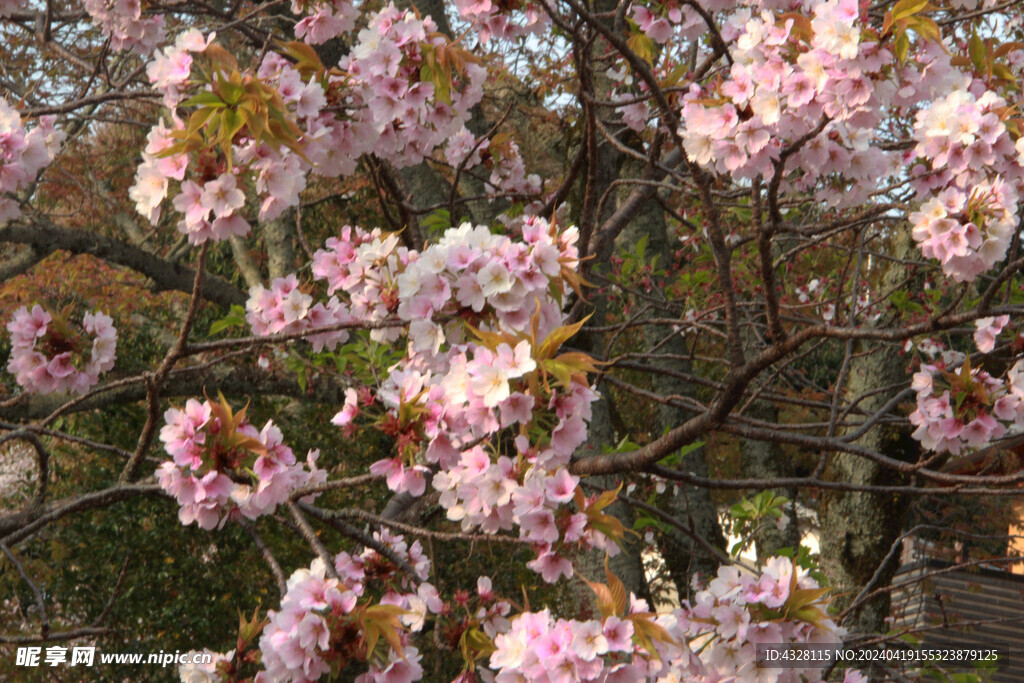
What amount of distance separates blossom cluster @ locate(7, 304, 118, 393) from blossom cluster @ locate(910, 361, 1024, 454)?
2143mm

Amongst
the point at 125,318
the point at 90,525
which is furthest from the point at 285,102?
the point at 125,318

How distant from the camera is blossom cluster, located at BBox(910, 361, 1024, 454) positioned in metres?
2.13

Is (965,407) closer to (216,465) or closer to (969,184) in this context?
(969,184)

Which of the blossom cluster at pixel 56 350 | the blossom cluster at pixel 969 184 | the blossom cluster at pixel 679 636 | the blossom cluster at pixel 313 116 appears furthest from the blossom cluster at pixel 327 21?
the blossom cluster at pixel 679 636

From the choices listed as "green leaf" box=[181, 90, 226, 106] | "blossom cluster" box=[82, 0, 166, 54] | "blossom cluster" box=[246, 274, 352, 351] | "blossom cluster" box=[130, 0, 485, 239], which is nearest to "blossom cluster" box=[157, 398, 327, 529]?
"blossom cluster" box=[130, 0, 485, 239]

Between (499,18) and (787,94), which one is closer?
(787,94)

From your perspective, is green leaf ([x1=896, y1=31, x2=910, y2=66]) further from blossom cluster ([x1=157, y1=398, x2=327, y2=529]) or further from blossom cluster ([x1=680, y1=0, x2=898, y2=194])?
blossom cluster ([x1=157, y1=398, x2=327, y2=529])

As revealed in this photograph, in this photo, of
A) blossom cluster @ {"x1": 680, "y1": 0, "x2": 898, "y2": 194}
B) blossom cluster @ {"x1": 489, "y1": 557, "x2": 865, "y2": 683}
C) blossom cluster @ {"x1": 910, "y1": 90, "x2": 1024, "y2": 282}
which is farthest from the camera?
blossom cluster @ {"x1": 910, "y1": 90, "x2": 1024, "y2": 282}

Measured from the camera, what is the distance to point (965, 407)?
2.17 m

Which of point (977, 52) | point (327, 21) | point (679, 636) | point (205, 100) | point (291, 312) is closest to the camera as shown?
point (205, 100)

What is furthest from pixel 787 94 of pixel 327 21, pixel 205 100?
pixel 327 21

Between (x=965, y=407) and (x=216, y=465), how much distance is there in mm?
1844

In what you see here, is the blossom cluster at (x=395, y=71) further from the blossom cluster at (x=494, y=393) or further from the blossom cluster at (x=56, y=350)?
the blossom cluster at (x=56, y=350)

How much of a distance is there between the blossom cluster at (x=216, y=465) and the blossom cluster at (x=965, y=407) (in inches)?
64.8
